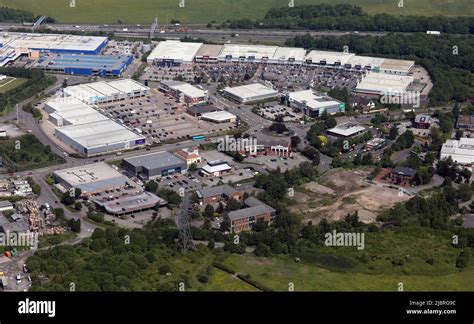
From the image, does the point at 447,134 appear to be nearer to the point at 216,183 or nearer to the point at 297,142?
the point at 297,142

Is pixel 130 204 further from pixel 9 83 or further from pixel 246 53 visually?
pixel 246 53

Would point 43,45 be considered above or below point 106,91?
above

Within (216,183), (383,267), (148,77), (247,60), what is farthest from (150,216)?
(247,60)

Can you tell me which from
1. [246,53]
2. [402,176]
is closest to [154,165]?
[402,176]

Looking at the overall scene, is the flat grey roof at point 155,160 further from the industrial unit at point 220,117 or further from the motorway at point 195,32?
the motorway at point 195,32

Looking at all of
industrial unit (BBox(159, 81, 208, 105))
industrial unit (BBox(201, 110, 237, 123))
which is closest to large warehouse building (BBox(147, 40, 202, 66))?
industrial unit (BBox(159, 81, 208, 105))
